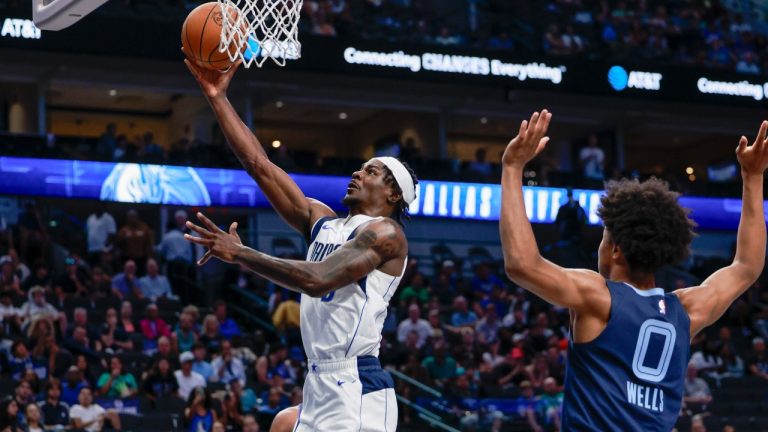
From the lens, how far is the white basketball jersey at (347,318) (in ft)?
16.7

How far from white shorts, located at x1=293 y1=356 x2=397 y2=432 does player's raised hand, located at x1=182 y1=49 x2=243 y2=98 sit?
4.49 ft

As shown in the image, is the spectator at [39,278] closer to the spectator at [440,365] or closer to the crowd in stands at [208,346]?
the crowd in stands at [208,346]

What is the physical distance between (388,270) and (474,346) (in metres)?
11.2

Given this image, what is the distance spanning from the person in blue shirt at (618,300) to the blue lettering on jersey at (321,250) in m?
1.35

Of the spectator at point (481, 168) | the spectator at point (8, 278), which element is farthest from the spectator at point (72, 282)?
the spectator at point (481, 168)

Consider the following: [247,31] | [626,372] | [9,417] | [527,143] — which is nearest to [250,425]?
[9,417]

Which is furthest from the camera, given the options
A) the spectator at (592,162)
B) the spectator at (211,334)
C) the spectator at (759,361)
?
the spectator at (592,162)

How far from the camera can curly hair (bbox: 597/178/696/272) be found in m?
4.00

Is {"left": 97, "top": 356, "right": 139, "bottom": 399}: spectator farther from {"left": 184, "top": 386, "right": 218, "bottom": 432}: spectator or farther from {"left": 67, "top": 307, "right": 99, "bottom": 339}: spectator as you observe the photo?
{"left": 67, "top": 307, "right": 99, "bottom": 339}: spectator

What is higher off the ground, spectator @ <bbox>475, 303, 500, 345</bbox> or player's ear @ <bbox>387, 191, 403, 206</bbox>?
player's ear @ <bbox>387, 191, 403, 206</bbox>

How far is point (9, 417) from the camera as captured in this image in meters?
11.2

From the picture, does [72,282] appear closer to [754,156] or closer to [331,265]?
[331,265]

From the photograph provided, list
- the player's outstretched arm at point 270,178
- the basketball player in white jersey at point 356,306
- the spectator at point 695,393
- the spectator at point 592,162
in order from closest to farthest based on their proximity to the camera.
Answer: the basketball player in white jersey at point 356,306 → the player's outstretched arm at point 270,178 → the spectator at point 695,393 → the spectator at point 592,162

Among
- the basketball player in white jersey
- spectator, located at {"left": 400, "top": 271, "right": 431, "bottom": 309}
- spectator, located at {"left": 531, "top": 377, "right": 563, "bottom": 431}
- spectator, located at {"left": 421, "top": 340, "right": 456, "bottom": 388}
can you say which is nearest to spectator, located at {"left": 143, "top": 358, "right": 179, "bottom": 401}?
spectator, located at {"left": 421, "top": 340, "right": 456, "bottom": 388}
